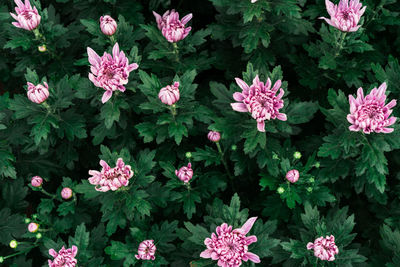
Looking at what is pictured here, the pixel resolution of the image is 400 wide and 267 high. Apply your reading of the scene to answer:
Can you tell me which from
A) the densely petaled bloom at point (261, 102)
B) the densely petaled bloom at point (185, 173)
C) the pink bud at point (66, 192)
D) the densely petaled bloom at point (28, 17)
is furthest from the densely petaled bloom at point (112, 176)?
the densely petaled bloom at point (28, 17)

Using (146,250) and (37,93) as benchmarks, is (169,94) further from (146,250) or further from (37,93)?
(146,250)

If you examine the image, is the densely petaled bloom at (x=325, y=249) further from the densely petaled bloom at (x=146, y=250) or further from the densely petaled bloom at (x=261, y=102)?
the densely petaled bloom at (x=146, y=250)

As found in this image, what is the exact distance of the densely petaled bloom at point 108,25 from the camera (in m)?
2.89

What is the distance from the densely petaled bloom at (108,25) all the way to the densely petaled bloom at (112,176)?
103 cm

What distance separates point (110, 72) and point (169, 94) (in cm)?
46

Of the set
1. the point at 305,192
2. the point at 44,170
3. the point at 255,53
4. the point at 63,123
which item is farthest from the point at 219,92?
the point at 44,170

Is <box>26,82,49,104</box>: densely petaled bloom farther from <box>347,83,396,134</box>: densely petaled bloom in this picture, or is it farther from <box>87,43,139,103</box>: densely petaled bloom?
<box>347,83,396,134</box>: densely petaled bloom

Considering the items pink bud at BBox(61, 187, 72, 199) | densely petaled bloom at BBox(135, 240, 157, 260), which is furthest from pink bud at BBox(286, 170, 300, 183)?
pink bud at BBox(61, 187, 72, 199)

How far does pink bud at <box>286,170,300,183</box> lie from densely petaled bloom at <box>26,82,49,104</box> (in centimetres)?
186

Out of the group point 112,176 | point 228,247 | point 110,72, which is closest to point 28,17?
point 110,72

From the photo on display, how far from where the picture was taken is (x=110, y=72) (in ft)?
8.84

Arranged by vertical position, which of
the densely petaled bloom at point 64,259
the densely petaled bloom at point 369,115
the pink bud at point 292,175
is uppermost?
the densely petaled bloom at point 369,115

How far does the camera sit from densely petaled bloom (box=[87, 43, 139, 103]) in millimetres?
2650

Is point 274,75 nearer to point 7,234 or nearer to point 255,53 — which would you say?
point 255,53
